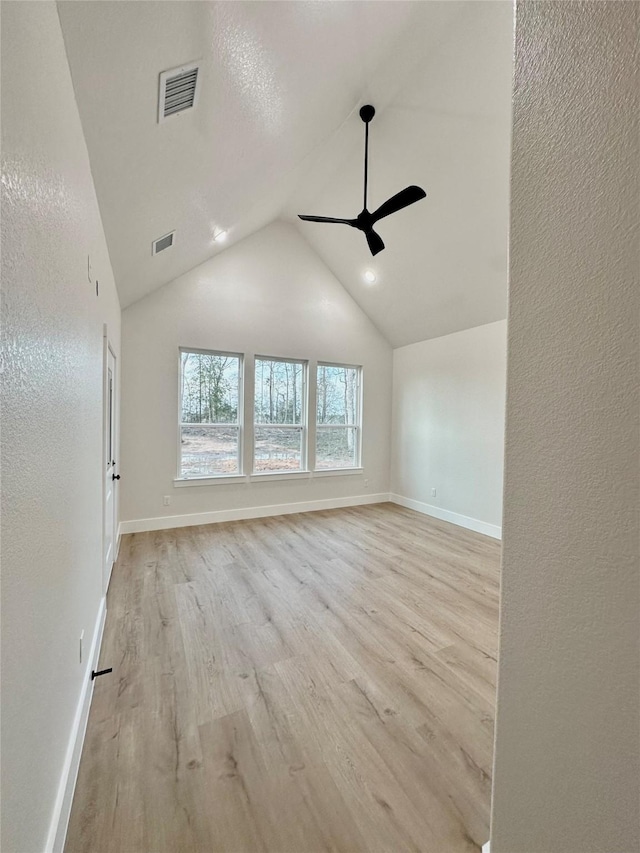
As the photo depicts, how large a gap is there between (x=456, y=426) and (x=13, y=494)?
4.99m

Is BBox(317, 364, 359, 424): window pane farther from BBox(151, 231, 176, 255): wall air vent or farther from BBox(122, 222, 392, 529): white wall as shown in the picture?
BBox(151, 231, 176, 255): wall air vent

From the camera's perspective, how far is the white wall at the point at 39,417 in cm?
77

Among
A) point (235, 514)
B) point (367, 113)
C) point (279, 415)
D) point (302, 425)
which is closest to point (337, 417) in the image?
point (302, 425)

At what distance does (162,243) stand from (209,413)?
88.9 inches

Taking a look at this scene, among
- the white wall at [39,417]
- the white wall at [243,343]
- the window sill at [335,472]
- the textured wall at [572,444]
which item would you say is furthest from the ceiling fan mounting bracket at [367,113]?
the window sill at [335,472]

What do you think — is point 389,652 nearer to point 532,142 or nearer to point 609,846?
point 609,846

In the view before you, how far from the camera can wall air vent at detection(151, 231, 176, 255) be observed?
2.98m

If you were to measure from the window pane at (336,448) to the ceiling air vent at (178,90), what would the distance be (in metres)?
4.25

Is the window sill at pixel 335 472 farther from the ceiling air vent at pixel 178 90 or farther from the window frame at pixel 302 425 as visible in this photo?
the ceiling air vent at pixel 178 90

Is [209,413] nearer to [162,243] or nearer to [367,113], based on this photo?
[162,243]

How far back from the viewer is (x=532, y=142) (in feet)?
2.68

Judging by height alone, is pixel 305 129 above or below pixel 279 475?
above

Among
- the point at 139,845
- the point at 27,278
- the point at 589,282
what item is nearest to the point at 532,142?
the point at 589,282

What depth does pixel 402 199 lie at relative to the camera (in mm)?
2760
